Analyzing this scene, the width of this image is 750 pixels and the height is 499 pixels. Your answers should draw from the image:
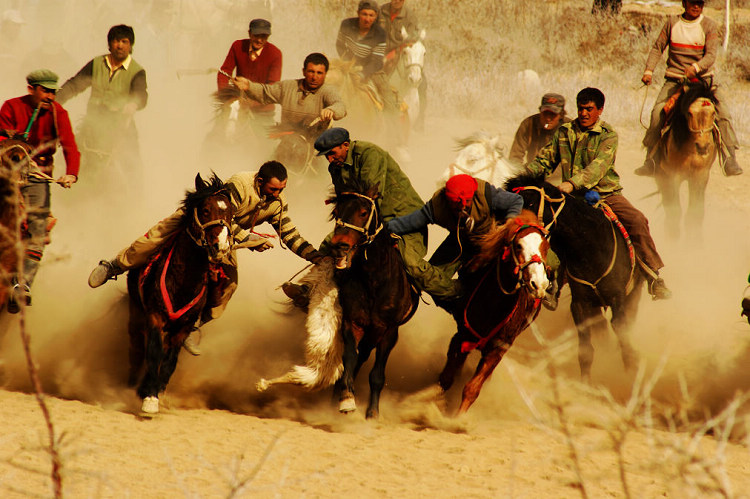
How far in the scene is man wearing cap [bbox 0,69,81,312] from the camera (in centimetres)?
805

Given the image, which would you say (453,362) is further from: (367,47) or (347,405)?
(367,47)

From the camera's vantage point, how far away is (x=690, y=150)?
1170 centimetres

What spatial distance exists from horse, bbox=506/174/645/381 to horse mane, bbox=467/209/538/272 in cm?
34

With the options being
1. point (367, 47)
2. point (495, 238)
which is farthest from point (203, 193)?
point (367, 47)

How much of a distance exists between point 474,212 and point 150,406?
Answer: 9.08ft

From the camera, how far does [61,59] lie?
18.7 meters

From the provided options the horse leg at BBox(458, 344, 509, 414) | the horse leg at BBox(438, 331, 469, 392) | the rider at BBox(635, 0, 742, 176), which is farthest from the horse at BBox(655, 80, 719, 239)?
the horse leg at BBox(458, 344, 509, 414)

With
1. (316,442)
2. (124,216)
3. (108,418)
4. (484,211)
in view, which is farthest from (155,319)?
(124,216)

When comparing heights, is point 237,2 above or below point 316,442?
above

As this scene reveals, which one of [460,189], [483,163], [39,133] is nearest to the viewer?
[460,189]

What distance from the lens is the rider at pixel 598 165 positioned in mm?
8945

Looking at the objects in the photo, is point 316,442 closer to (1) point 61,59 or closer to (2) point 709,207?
(2) point 709,207

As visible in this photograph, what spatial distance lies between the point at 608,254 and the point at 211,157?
5756 mm

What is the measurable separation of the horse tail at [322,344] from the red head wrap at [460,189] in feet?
3.67
